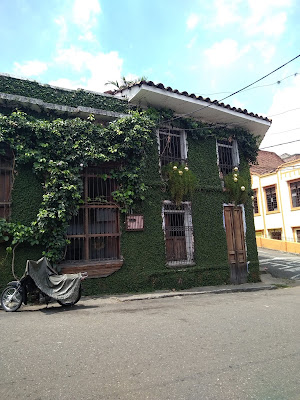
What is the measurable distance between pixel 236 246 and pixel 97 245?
17.8ft

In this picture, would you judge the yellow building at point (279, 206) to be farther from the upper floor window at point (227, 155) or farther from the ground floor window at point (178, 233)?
the ground floor window at point (178, 233)

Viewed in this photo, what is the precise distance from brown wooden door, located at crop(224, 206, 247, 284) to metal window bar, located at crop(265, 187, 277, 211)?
15450mm

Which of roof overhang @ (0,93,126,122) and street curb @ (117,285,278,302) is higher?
roof overhang @ (0,93,126,122)

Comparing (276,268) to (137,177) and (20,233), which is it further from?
(20,233)

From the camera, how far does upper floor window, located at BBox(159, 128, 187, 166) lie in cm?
1109

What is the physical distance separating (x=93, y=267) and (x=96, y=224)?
50.1 inches

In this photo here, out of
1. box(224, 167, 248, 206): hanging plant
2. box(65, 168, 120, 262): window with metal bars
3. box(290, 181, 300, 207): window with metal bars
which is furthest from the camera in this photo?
box(290, 181, 300, 207): window with metal bars

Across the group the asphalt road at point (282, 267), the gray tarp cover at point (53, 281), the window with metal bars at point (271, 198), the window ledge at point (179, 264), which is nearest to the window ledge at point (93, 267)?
the gray tarp cover at point (53, 281)

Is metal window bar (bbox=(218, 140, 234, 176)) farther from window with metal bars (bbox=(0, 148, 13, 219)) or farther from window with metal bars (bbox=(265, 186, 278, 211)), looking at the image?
window with metal bars (bbox=(265, 186, 278, 211))

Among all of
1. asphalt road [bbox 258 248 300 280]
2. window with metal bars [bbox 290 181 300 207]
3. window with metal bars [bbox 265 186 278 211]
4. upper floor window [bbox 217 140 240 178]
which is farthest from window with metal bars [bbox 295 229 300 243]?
upper floor window [bbox 217 140 240 178]

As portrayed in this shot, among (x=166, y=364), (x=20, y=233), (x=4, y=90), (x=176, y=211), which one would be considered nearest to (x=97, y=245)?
(x=20, y=233)

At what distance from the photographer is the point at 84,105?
9.69 metres

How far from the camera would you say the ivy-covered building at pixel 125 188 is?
8.41 meters

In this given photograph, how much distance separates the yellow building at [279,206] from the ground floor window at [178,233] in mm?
14982
